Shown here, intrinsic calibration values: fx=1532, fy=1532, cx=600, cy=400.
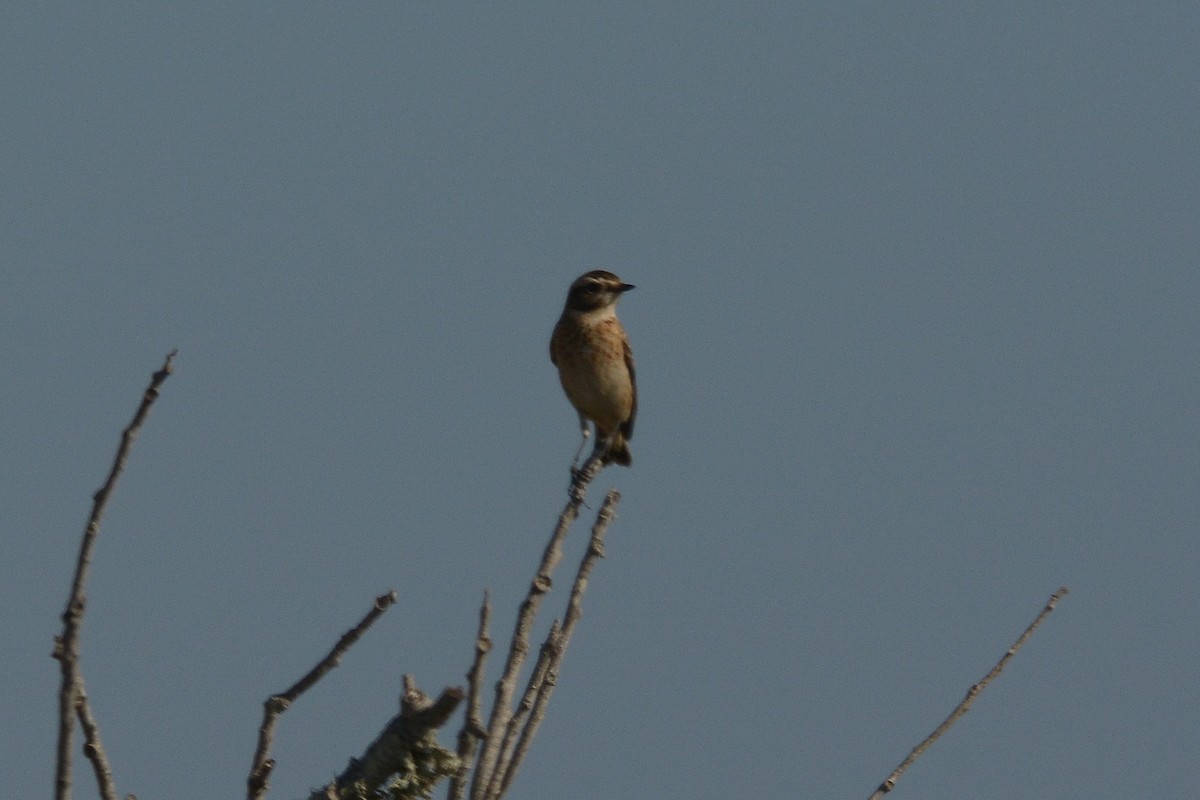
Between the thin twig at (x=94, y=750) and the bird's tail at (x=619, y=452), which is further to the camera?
the bird's tail at (x=619, y=452)

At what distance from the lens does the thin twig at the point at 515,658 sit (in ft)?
13.3

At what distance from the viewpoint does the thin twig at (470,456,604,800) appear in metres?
4.05

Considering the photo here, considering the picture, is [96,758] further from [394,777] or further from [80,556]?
[394,777]

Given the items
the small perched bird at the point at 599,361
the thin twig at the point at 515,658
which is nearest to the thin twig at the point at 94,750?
the thin twig at the point at 515,658

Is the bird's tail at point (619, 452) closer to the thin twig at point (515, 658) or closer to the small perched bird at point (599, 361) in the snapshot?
the small perched bird at point (599, 361)

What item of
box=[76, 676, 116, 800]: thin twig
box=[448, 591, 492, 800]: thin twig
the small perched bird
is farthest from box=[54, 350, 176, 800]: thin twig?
the small perched bird

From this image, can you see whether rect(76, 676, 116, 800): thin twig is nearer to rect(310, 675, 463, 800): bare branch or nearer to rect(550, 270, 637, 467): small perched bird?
rect(310, 675, 463, 800): bare branch

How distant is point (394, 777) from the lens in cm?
391

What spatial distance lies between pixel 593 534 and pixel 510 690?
0.93 metres

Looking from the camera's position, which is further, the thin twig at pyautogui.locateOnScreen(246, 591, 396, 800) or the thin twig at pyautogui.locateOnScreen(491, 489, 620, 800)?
the thin twig at pyautogui.locateOnScreen(491, 489, 620, 800)

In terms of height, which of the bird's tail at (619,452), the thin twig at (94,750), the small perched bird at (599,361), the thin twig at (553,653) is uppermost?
the small perched bird at (599,361)

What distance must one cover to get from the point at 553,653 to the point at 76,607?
179cm

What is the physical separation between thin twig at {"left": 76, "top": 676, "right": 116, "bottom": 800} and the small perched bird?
10.1 meters

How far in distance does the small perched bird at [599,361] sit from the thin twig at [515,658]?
867 cm
